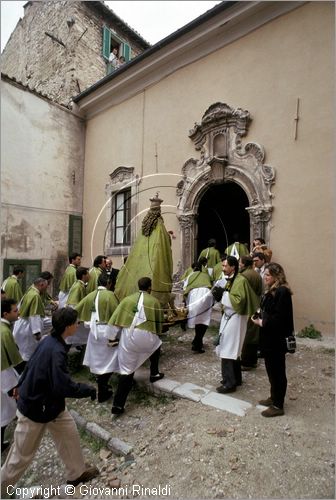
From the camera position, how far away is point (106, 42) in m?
14.1

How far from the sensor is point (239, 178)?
7773mm

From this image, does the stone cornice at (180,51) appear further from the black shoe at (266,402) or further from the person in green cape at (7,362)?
the person in green cape at (7,362)

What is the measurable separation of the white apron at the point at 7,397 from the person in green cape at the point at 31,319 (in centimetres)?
176

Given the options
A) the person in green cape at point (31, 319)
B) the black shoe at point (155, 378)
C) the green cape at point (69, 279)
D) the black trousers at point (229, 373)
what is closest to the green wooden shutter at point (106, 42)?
the green cape at point (69, 279)

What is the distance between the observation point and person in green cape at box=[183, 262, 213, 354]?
5836 millimetres

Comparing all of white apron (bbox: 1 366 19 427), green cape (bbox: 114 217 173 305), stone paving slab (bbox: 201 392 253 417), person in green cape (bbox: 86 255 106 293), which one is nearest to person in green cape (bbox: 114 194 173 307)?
green cape (bbox: 114 217 173 305)

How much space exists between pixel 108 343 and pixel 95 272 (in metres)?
2.23

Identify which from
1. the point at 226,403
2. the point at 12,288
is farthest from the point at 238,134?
the point at 12,288

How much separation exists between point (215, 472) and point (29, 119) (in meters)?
11.8

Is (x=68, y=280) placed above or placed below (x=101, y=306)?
above

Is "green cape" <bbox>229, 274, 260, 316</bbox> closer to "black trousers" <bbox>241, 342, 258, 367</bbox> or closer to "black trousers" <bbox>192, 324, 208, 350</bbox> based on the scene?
"black trousers" <bbox>241, 342, 258, 367</bbox>

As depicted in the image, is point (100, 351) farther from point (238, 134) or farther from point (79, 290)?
point (238, 134)

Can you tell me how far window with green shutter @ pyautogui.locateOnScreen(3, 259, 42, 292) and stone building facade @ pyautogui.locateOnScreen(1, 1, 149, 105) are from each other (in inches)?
268

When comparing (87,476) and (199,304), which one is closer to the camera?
(87,476)
